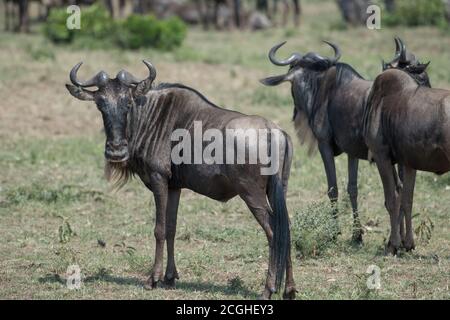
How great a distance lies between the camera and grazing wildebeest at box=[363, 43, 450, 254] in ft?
25.1

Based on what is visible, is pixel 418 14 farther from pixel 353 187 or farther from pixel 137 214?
pixel 353 187

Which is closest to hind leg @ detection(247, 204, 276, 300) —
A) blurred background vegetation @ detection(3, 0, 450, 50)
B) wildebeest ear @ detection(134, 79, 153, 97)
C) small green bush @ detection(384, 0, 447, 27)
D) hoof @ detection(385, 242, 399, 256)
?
wildebeest ear @ detection(134, 79, 153, 97)

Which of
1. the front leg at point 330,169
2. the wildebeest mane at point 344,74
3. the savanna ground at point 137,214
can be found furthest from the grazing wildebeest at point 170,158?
the wildebeest mane at point 344,74

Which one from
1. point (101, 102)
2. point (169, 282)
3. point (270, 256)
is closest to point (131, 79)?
point (101, 102)

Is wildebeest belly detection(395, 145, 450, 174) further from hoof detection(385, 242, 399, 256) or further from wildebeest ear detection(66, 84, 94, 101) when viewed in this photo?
wildebeest ear detection(66, 84, 94, 101)

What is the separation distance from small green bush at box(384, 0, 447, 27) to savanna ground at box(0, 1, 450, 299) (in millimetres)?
5418

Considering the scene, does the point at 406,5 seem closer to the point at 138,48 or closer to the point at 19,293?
the point at 138,48

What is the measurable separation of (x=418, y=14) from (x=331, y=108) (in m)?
14.2

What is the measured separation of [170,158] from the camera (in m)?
7.08

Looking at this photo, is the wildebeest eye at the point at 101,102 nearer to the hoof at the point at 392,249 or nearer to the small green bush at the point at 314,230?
the small green bush at the point at 314,230

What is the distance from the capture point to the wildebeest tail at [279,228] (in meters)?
6.54

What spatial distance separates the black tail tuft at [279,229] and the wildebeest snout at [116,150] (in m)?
1.06
